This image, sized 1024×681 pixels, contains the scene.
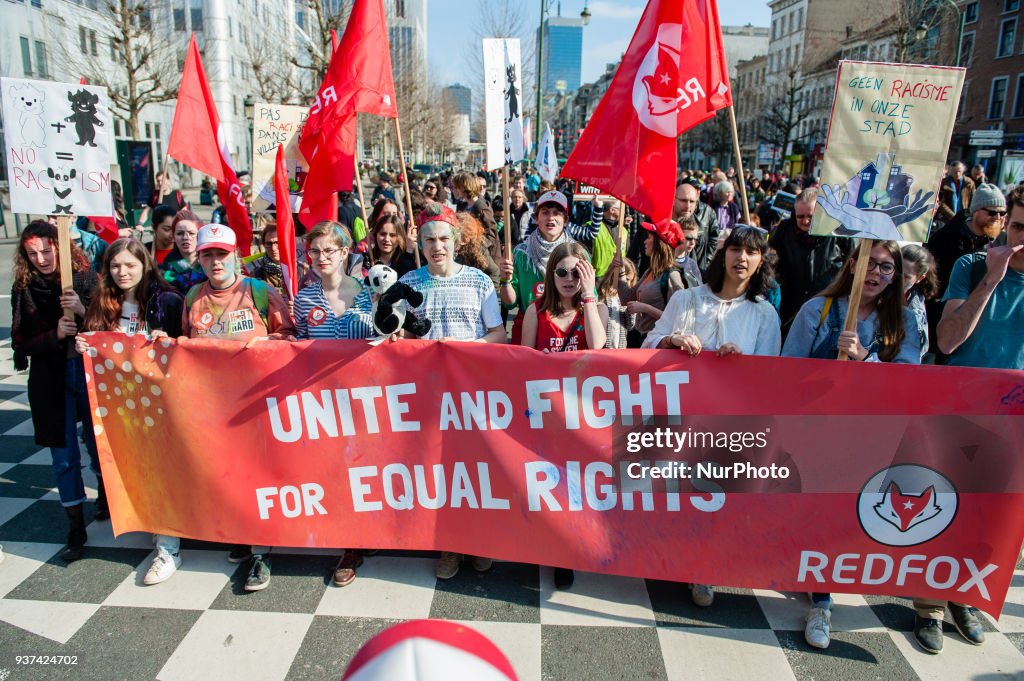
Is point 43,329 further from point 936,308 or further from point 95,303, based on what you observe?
point 936,308

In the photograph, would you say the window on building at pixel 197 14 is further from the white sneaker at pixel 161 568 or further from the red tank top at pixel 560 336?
the red tank top at pixel 560 336

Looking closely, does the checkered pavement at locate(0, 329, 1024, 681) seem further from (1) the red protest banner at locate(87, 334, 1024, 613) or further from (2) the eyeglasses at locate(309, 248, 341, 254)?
(2) the eyeglasses at locate(309, 248, 341, 254)

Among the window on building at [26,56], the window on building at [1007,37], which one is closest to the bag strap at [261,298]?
the window on building at [26,56]

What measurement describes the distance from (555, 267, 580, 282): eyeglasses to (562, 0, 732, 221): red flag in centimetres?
75

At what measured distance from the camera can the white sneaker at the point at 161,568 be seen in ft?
11.5

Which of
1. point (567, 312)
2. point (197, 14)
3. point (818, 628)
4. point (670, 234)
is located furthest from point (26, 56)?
point (818, 628)

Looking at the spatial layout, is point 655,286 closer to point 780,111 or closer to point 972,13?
point 972,13

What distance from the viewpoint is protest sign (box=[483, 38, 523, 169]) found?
4978mm

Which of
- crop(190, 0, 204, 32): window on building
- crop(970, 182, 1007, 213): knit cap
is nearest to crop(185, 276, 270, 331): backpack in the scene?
crop(970, 182, 1007, 213): knit cap

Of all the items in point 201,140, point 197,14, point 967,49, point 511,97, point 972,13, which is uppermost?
point 197,14

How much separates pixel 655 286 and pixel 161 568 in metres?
3.40

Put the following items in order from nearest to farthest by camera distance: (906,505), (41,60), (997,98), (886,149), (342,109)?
(886,149) < (906,505) < (342,109) < (41,60) < (997,98)

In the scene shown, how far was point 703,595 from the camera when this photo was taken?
3.33 metres

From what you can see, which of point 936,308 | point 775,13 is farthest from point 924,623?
point 775,13
